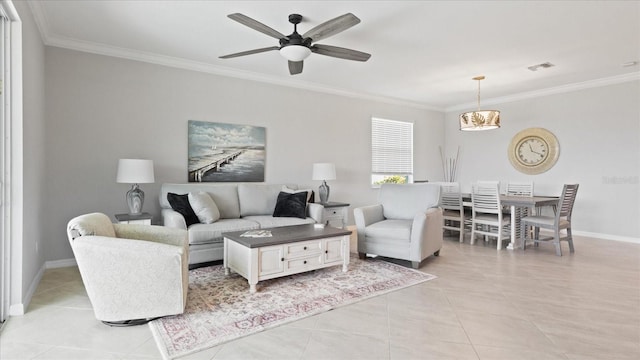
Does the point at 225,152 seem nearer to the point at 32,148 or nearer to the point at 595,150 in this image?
the point at 32,148

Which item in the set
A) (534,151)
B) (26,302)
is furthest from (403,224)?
(534,151)

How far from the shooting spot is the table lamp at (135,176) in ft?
12.6

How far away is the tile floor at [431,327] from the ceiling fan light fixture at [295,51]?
2338 mm

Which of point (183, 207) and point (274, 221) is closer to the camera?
point (183, 207)

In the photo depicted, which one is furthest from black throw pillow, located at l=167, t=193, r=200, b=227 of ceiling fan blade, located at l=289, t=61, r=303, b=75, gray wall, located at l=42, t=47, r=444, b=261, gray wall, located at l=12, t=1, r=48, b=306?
ceiling fan blade, located at l=289, t=61, r=303, b=75

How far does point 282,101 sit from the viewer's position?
5660mm

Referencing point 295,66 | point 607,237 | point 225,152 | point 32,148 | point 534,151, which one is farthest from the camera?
point 534,151

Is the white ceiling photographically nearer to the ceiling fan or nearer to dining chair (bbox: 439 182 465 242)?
the ceiling fan

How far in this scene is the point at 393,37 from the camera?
3949 millimetres

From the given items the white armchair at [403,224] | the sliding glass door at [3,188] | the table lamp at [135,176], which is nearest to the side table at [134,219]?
the table lamp at [135,176]

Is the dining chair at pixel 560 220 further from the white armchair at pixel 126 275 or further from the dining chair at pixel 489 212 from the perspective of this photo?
the white armchair at pixel 126 275

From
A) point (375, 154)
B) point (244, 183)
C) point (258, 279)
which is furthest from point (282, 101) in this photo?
point (258, 279)

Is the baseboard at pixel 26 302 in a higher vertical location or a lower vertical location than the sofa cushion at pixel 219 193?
lower

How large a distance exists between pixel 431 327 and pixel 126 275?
86.4 inches
